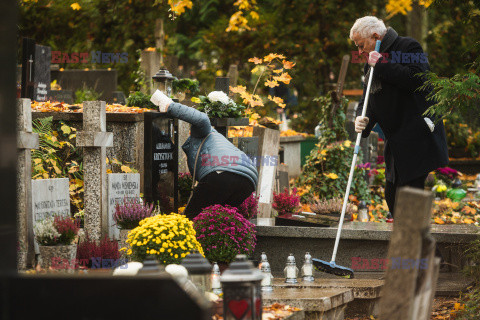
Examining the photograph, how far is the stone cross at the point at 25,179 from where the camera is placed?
6234mm

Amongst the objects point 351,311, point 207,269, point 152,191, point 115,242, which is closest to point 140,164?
point 152,191

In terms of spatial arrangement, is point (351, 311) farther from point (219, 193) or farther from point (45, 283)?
point (45, 283)

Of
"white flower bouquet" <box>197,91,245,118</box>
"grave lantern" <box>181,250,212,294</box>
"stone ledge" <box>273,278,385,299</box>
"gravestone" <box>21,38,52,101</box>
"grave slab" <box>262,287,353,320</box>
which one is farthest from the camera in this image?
"gravestone" <box>21,38,52,101</box>

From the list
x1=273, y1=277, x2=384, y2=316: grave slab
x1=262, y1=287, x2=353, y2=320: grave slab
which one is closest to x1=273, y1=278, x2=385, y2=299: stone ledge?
x1=273, y1=277, x2=384, y2=316: grave slab

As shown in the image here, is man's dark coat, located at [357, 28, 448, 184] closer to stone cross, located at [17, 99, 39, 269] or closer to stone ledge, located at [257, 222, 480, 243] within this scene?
stone ledge, located at [257, 222, 480, 243]

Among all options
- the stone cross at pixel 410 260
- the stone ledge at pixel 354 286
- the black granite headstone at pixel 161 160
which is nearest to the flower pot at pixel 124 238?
the black granite headstone at pixel 161 160

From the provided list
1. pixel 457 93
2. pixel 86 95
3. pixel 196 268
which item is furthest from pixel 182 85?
pixel 196 268

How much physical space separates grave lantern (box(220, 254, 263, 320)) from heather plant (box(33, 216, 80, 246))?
233 cm

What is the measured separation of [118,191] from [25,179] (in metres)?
1.08

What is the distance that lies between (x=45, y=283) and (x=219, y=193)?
4786 mm

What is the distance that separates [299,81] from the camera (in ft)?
64.5

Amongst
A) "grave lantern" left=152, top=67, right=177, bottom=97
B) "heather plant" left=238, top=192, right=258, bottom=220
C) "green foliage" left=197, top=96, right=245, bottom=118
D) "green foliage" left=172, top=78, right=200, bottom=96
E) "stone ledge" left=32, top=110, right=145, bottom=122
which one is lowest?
"heather plant" left=238, top=192, right=258, bottom=220

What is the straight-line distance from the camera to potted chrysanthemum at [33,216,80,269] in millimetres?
5898

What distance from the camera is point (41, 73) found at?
36.9 feet
